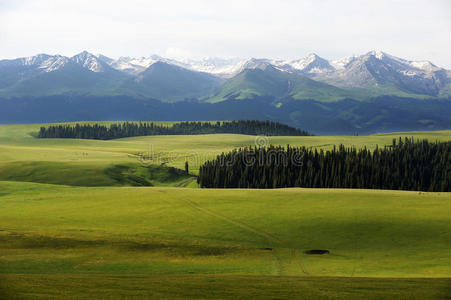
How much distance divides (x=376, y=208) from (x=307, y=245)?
80.5ft

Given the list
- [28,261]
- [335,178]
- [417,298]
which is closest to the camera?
[417,298]

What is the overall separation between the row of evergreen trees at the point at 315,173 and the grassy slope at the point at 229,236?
60.0 m

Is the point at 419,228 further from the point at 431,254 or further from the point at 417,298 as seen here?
the point at 417,298

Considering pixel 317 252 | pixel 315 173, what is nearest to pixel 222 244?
pixel 317 252

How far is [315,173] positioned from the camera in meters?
158

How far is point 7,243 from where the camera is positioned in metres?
57.0

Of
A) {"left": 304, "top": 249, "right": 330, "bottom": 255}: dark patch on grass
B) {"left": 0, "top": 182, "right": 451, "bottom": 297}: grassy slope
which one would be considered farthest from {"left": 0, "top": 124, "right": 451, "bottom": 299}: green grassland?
{"left": 304, "top": 249, "right": 330, "bottom": 255}: dark patch on grass

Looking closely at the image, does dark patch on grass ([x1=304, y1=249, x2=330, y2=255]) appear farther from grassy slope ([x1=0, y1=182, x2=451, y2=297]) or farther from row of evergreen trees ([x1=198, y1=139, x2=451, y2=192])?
row of evergreen trees ([x1=198, y1=139, x2=451, y2=192])

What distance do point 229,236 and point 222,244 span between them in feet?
14.7

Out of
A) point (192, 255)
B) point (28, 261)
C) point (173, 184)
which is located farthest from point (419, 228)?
point (173, 184)

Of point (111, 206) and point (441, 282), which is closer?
point (441, 282)

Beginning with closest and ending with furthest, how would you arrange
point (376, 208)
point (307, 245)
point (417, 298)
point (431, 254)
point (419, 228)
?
point (417, 298) → point (431, 254) → point (307, 245) → point (419, 228) → point (376, 208)

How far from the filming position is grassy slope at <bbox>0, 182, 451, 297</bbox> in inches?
1889

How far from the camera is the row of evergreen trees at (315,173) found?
156125mm
